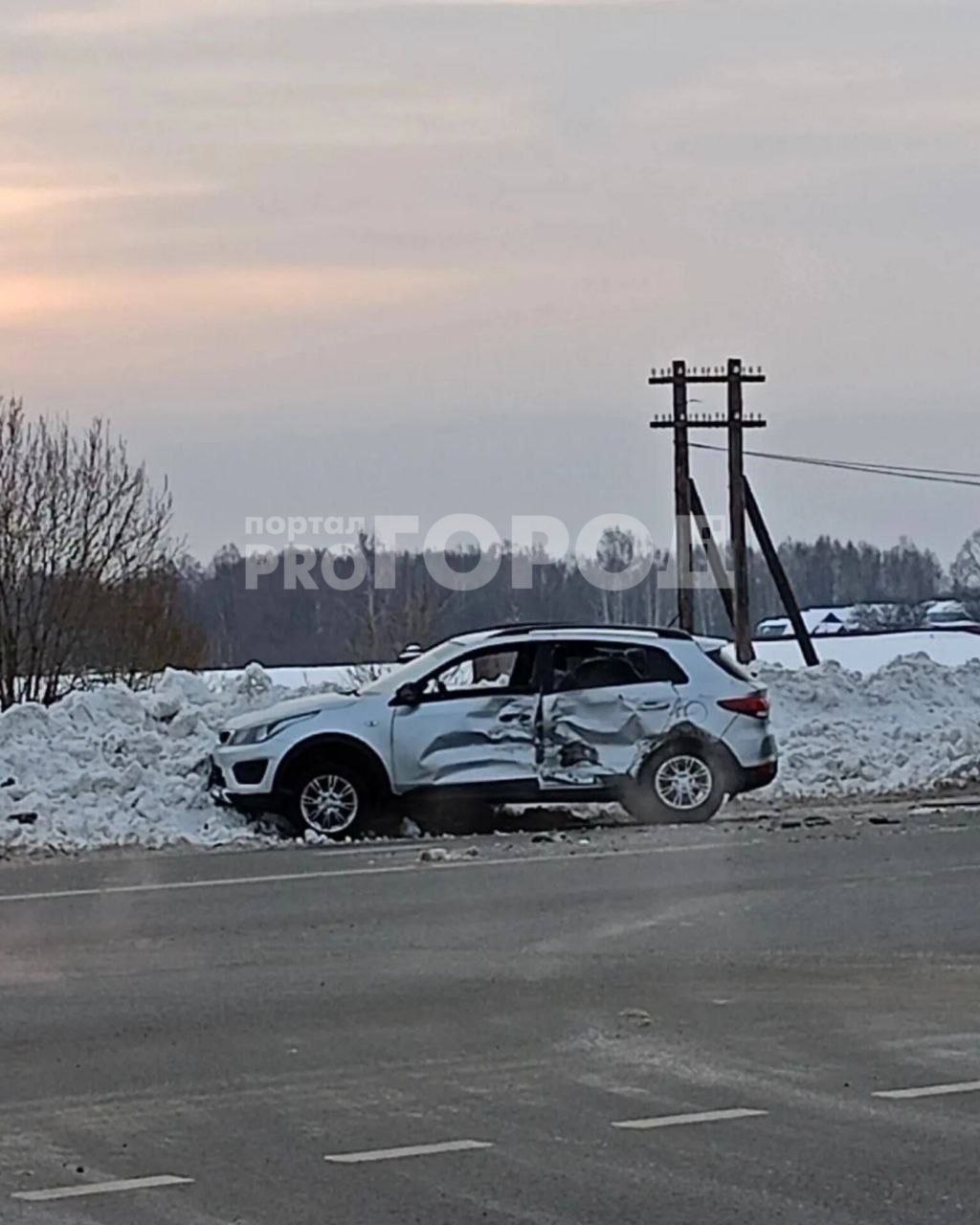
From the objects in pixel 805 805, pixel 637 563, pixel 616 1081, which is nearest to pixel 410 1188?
pixel 616 1081

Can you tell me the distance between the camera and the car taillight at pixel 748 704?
1783 cm

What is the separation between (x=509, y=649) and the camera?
58.2 feet

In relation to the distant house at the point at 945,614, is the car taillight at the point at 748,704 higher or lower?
lower

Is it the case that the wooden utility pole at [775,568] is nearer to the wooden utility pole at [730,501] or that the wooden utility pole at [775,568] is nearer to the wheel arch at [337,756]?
the wooden utility pole at [730,501]

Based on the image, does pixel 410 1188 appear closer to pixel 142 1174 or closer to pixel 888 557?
pixel 142 1174

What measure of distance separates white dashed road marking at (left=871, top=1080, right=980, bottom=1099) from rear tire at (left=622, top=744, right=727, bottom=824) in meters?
9.51

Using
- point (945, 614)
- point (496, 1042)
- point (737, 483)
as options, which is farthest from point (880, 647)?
point (496, 1042)

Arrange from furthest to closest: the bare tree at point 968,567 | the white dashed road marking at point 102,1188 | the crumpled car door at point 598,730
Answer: the bare tree at point 968,567, the crumpled car door at point 598,730, the white dashed road marking at point 102,1188

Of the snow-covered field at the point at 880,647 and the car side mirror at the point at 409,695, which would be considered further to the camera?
the snow-covered field at the point at 880,647

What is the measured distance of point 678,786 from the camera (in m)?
17.8

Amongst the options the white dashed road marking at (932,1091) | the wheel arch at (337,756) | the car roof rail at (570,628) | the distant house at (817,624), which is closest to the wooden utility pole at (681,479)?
the car roof rail at (570,628)

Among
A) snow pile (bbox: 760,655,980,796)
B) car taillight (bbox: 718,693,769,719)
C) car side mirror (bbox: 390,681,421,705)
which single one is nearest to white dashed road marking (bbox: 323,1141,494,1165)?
car side mirror (bbox: 390,681,421,705)

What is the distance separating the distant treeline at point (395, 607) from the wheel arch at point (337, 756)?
75.0 feet

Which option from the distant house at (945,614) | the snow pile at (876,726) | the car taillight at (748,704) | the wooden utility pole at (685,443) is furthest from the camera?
the distant house at (945,614)
